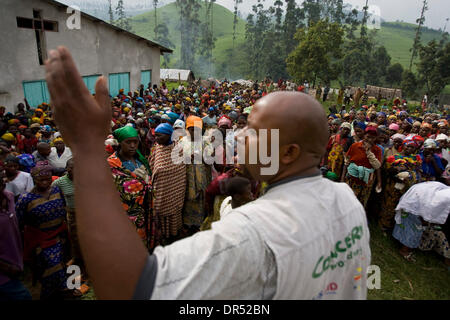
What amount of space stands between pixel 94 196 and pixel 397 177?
538 centimetres

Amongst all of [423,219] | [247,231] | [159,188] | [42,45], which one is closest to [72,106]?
[247,231]

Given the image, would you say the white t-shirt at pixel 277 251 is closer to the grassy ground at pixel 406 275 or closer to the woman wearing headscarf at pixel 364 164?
the grassy ground at pixel 406 275

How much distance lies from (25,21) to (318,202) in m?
13.6

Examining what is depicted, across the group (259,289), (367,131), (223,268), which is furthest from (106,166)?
(367,131)

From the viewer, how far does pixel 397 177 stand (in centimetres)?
486

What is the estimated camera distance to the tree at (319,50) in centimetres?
2634

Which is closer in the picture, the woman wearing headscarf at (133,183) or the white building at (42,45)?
the woman wearing headscarf at (133,183)

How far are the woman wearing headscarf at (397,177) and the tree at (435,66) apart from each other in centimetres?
3017

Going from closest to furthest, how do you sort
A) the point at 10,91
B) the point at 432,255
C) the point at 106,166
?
1. the point at 106,166
2. the point at 432,255
3. the point at 10,91

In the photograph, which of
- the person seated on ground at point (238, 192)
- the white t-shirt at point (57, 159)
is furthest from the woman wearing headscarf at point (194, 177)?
the person seated on ground at point (238, 192)

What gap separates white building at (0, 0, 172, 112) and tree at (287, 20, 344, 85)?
17650mm

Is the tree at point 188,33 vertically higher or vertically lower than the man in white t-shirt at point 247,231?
higher
